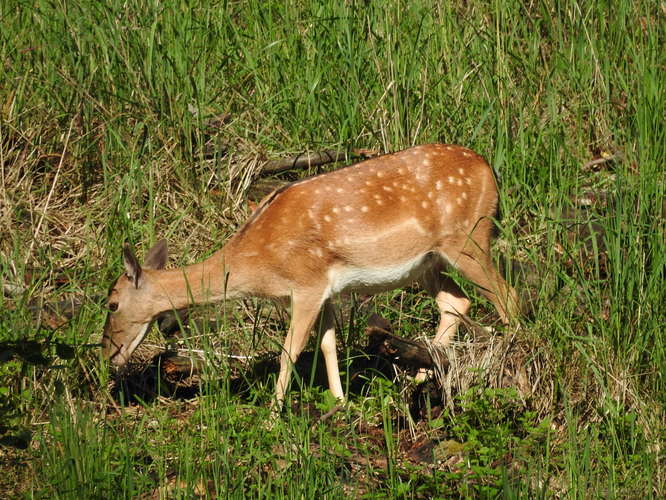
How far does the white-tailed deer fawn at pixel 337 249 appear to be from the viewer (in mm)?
6070

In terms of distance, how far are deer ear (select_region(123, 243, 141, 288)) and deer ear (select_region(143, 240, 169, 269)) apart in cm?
19

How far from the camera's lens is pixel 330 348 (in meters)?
6.21

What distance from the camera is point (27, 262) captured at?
22.1ft

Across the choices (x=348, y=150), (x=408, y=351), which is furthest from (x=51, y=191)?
(x=408, y=351)

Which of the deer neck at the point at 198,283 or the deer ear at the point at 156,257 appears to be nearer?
the deer neck at the point at 198,283

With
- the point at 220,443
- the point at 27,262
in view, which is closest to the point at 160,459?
the point at 220,443

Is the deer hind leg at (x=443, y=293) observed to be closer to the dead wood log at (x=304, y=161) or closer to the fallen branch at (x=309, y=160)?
the fallen branch at (x=309, y=160)

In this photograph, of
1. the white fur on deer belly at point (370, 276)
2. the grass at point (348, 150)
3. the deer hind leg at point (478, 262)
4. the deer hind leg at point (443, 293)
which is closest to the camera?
the grass at point (348, 150)

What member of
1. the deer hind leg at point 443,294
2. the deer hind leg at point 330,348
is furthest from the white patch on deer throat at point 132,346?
the deer hind leg at point 443,294

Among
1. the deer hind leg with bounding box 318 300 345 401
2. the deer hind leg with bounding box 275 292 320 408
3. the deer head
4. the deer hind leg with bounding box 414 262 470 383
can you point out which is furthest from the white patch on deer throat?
the deer hind leg with bounding box 414 262 470 383

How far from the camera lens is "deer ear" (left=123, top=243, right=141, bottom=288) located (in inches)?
231

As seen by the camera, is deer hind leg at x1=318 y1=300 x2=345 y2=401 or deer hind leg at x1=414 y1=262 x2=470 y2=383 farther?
deer hind leg at x1=414 y1=262 x2=470 y2=383

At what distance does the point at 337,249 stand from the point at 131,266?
1122mm

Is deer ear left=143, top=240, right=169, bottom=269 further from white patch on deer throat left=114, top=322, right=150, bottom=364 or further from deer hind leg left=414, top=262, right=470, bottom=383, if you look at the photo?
deer hind leg left=414, top=262, right=470, bottom=383
